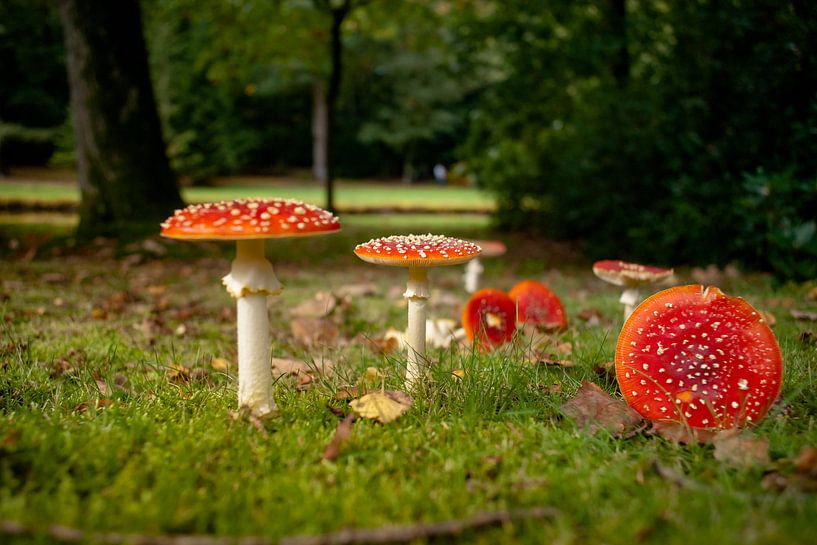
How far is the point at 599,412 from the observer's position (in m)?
2.01

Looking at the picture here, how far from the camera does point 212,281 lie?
5520 mm

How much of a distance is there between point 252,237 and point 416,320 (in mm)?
859

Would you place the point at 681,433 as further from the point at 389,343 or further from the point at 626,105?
the point at 626,105

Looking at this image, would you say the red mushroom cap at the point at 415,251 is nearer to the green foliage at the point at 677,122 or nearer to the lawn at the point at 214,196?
the green foliage at the point at 677,122

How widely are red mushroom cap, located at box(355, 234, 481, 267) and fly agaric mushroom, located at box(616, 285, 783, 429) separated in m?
0.66

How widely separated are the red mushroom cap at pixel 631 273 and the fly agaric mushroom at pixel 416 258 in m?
1.14

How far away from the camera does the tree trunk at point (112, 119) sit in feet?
21.4

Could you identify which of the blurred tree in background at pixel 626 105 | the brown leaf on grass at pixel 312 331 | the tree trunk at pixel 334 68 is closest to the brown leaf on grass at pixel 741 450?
the brown leaf on grass at pixel 312 331

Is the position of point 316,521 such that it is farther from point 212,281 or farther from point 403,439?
point 212,281

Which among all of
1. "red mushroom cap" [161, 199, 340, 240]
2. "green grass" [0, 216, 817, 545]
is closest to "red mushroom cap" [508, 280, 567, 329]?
"green grass" [0, 216, 817, 545]

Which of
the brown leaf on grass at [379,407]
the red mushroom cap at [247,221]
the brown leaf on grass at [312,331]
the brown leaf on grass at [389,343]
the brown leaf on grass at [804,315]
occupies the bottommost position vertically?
the brown leaf on grass at [312,331]

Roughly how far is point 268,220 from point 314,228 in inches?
5.3

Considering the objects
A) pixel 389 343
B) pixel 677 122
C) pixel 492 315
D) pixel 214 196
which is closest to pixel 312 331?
pixel 389 343

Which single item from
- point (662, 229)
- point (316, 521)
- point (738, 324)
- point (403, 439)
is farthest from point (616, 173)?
point (316, 521)
